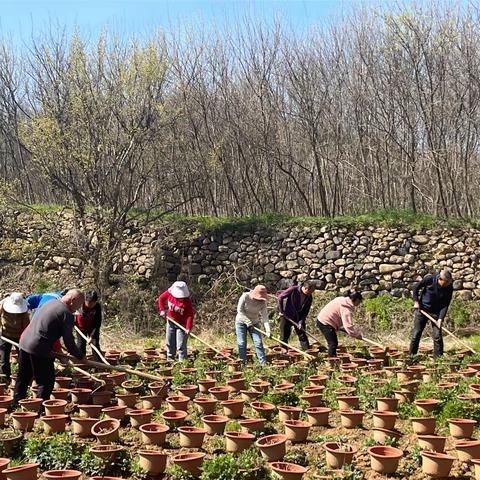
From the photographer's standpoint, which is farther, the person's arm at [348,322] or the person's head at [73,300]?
the person's arm at [348,322]

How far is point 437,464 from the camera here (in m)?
4.34

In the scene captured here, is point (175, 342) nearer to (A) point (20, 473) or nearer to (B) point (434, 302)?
(B) point (434, 302)

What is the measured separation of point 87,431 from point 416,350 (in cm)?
602

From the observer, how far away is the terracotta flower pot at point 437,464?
14.2 ft

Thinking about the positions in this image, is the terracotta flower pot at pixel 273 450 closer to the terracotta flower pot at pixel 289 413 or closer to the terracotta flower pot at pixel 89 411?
the terracotta flower pot at pixel 289 413

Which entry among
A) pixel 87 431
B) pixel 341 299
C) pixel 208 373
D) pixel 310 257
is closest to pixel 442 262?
pixel 310 257

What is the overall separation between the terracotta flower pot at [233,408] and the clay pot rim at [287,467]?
6.02 feet

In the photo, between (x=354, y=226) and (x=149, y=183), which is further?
(x=149, y=183)

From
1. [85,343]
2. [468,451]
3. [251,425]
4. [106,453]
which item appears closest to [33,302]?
[85,343]

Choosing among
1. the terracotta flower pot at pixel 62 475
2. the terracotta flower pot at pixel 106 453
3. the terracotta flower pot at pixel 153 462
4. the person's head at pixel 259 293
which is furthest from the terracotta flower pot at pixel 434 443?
the person's head at pixel 259 293

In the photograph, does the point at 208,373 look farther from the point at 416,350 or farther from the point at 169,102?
the point at 169,102

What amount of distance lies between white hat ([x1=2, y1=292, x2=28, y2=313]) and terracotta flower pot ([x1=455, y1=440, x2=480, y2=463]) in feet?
17.8

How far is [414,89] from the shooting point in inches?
595

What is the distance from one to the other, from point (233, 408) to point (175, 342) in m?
3.54
